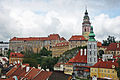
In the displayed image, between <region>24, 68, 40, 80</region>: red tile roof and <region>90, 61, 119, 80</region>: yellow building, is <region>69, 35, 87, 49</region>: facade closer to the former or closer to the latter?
<region>90, 61, 119, 80</region>: yellow building

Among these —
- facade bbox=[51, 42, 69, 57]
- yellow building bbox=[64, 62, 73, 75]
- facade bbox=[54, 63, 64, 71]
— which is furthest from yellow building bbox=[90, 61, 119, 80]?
facade bbox=[51, 42, 69, 57]

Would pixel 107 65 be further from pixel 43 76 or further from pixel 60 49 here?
pixel 60 49

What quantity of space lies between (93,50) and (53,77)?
90.8ft

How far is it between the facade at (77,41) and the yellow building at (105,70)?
115 ft

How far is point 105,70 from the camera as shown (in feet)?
191

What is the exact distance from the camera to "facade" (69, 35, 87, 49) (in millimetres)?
96762

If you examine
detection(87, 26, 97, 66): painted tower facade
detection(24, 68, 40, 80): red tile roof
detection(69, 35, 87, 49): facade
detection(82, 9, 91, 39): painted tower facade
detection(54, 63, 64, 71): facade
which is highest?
detection(82, 9, 91, 39): painted tower facade

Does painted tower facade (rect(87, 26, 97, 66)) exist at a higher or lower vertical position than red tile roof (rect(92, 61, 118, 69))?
higher

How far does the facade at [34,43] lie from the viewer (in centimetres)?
12425

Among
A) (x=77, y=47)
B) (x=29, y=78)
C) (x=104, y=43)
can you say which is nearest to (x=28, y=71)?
(x=29, y=78)

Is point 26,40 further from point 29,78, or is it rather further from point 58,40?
point 29,78

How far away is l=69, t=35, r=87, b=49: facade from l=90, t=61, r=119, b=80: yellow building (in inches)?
1374

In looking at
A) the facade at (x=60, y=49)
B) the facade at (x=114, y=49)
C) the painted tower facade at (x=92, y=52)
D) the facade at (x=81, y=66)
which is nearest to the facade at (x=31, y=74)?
the facade at (x=81, y=66)

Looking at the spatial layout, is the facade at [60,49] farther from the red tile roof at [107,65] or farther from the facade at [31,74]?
the facade at [31,74]
